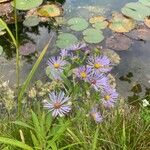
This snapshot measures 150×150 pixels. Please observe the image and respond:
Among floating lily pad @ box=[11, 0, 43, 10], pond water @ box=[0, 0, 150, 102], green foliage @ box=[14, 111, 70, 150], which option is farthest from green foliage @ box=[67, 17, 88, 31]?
green foliage @ box=[14, 111, 70, 150]

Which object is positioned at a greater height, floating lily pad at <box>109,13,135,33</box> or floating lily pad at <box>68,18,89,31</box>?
floating lily pad at <box>109,13,135,33</box>

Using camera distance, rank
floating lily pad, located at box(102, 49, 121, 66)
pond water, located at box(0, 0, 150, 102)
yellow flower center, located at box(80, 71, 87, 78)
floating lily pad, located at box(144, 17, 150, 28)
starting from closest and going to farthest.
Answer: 1. yellow flower center, located at box(80, 71, 87, 78)
2. pond water, located at box(0, 0, 150, 102)
3. floating lily pad, located at box(102, 49, 121, 66)
4. floating lily pad, located at box(144, 17, 150, 28)

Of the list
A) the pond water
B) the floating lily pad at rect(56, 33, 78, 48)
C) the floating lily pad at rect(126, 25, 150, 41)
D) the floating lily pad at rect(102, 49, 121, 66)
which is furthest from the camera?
the floating lily pad at rect(126, 25, 150, 41)

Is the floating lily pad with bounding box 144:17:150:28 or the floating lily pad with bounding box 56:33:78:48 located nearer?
the floating lily pad with bounding box 56:33:78:48

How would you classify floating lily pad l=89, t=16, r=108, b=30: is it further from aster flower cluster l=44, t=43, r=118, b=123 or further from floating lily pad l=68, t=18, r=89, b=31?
aster flower cluster l=44, t=43, r=118, b=123

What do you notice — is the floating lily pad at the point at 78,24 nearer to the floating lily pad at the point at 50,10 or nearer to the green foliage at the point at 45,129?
the floating lily pad at the point at 50,10

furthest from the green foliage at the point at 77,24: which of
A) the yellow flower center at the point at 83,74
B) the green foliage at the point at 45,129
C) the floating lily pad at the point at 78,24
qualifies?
the yellow flower center at the point at 83,74

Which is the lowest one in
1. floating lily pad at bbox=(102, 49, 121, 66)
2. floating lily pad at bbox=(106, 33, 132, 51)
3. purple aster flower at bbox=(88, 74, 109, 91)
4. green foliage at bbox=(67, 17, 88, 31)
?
floating lily pad at bbox=(102, 49, 121, 66)
